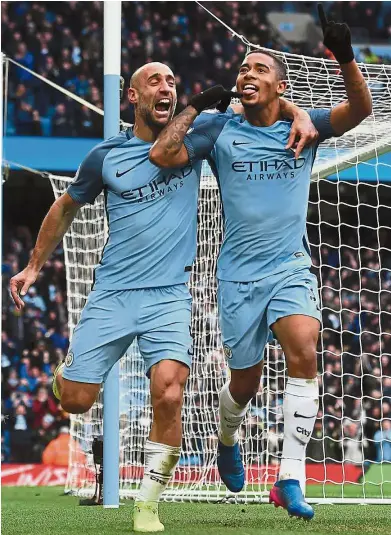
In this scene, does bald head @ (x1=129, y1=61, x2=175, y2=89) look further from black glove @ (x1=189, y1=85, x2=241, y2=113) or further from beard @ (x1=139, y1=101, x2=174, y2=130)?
black glove @ (x1=189, y1=85, x2=241, y2=113)

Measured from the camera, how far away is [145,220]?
545cm

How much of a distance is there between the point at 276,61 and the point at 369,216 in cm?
1705

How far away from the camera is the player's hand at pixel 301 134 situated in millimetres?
5426

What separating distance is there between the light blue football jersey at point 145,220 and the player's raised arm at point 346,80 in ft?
2.59

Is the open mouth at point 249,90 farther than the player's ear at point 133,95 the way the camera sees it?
No

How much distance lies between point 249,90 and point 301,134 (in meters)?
0.37

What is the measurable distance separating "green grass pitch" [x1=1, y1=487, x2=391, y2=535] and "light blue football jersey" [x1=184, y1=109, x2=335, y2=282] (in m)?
1.30

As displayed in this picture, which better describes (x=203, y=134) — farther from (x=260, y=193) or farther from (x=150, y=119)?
(x=260, y=193)

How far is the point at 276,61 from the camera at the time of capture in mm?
5660

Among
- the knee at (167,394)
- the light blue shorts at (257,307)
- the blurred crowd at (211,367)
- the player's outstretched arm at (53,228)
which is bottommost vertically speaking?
the blurred crowd at (211,367)

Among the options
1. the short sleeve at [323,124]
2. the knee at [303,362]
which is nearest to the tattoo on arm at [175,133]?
the short sleeve at [323,124]

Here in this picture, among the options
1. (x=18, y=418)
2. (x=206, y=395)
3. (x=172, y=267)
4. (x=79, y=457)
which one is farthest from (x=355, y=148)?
(x=18, y=418)

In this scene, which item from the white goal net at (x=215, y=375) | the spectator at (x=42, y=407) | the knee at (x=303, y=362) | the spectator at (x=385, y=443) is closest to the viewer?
the knee at (x=303, y=362)

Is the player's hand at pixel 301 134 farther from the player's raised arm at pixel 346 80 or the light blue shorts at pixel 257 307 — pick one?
the light blue shorts at pixel 257 307
